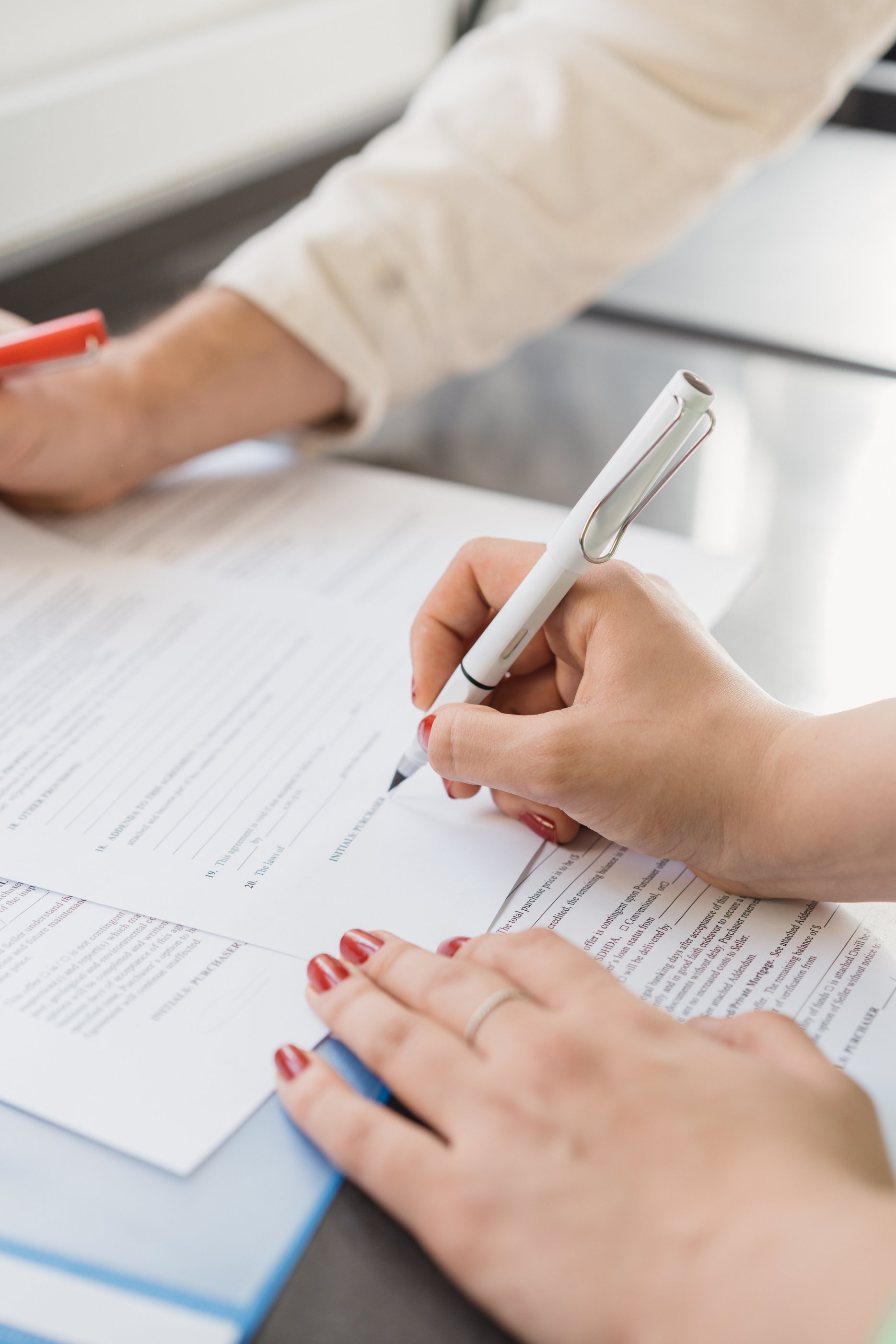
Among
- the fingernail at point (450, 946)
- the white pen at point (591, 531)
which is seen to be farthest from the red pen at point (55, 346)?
the fingernail at point (450, 946)

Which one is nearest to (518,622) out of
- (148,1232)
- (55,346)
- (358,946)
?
(358,946)

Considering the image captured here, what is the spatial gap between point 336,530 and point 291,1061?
1.39 ft

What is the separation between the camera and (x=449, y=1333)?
1.04 feet

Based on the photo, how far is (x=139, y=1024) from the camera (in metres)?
0.40

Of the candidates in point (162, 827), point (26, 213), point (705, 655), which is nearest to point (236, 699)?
point (162, 827)

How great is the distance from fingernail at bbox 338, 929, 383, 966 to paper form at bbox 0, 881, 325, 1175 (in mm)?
18

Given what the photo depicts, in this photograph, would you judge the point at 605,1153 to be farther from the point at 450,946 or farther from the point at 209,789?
the point at 209,789

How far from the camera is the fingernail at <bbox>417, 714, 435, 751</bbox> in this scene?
48 cm

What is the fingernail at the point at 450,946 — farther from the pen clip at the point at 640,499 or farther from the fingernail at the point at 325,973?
the pen clip at the point at 640,499

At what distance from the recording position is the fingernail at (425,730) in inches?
18.8

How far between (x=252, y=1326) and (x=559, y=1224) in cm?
9

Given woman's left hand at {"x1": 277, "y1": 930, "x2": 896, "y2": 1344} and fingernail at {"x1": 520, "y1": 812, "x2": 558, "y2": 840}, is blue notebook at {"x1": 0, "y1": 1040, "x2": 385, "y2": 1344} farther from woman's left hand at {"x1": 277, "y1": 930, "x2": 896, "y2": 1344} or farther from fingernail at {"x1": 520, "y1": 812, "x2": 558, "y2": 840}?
fingernail at {"x1": 520, "y1": 812, "x2": 558, "y2": 840}

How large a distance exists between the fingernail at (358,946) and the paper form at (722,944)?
5cm

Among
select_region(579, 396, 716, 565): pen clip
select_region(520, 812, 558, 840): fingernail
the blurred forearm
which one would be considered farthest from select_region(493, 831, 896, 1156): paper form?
the blurred forearm
